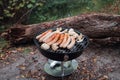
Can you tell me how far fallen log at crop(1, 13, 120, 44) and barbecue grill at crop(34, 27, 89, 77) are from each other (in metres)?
0.85

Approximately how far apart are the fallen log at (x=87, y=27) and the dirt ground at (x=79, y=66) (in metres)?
0.31

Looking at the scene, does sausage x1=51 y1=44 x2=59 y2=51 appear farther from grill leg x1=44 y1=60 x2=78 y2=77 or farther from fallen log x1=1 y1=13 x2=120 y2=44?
fallen log x1=1 y1=13 x2=120 y2=44

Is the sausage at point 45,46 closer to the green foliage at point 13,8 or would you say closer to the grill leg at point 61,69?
the grill leg at point 61,69

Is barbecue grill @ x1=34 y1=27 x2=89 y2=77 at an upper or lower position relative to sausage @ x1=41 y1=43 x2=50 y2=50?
lower

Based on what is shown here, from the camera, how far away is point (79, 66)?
16.2ft

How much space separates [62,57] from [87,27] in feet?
5.08

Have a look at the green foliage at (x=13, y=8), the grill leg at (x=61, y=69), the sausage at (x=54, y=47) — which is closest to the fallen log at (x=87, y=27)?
the green foliage at (x=13, y=8)

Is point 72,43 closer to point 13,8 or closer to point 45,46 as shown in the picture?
point 45,46

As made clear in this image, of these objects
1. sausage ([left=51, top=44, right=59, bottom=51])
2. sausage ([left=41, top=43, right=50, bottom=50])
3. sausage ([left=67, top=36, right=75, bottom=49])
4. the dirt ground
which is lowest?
the dirt ground

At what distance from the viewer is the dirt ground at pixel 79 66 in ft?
15.2

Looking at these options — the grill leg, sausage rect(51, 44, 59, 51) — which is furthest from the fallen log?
sausage rect(51, 44, 59, 51)

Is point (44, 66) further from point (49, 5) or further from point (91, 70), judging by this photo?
point (49, 5)

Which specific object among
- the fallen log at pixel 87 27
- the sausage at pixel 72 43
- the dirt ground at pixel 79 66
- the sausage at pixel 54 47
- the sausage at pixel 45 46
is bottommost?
the dirt ground at pixel 79 66

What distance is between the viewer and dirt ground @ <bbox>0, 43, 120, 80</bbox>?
15.2 feet
